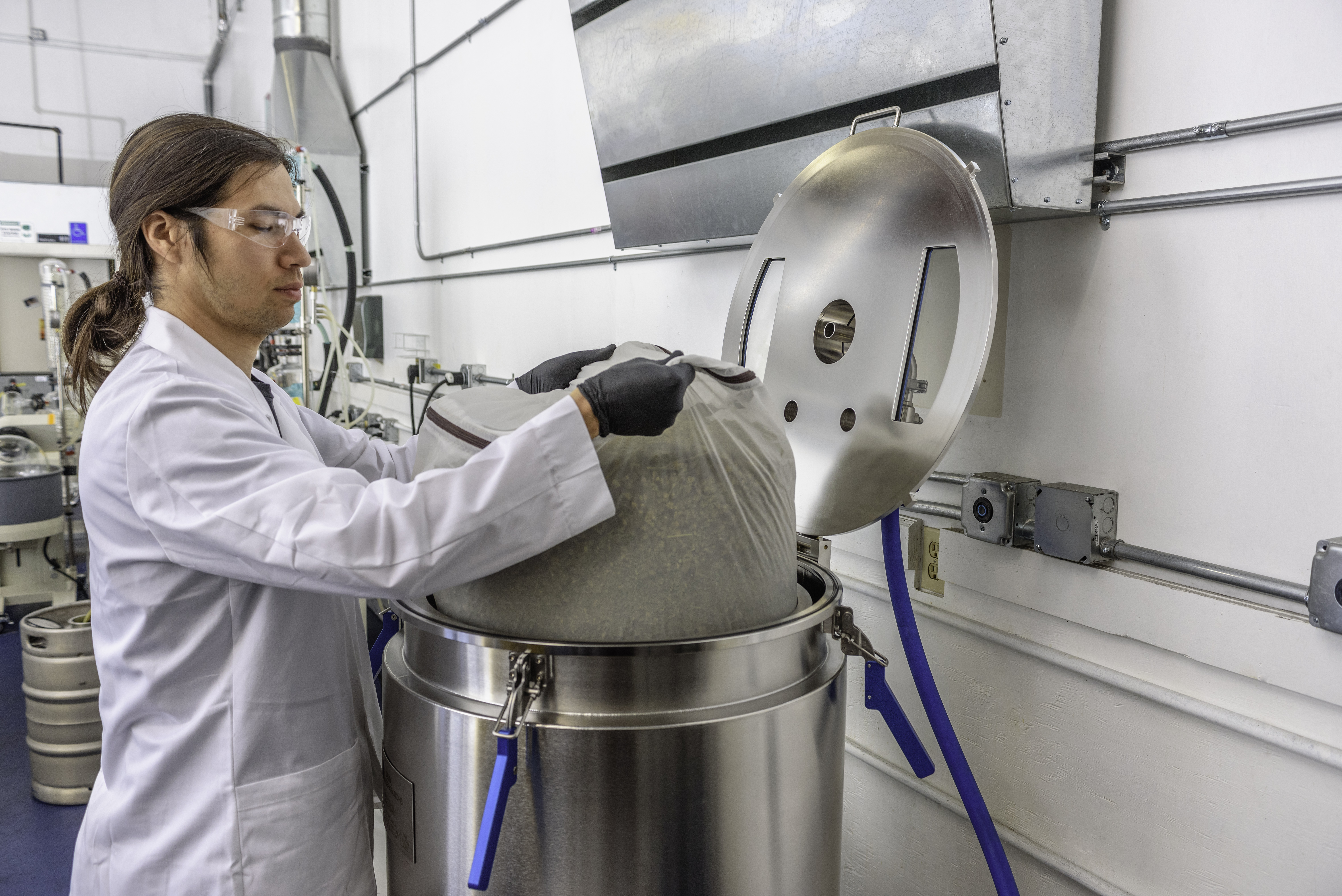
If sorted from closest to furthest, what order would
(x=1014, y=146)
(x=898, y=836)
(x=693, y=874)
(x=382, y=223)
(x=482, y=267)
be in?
(x=693, y=874) < (x=1014, y=146) < (x=898, y=836) < (x=482, y=267) < (x=382, y=223)

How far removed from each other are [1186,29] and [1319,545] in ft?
1.77

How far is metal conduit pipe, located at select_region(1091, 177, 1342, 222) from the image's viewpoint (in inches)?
31.3

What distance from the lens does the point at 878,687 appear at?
935 millimetres

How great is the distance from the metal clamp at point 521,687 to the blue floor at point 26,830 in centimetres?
157

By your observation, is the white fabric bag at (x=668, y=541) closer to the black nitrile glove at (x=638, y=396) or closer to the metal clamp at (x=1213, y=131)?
the black nitrile glove at (x=638, y=396)

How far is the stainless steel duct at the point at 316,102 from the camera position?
3.41 metres

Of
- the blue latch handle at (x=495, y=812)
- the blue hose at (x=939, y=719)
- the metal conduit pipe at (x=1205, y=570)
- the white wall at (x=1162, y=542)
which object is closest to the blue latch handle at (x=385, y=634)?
the blue latch handle at (x=495, y=812)

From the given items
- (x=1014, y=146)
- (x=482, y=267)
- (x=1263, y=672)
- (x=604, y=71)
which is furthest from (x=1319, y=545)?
(x=482, y=267)

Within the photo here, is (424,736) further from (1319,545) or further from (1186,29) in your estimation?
(1186,29)

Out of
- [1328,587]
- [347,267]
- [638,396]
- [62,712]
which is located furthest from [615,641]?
[347,267]

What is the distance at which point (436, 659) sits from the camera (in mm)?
835

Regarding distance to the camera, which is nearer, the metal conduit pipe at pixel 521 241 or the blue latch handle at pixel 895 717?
the blue latch handle at pixel 895 717

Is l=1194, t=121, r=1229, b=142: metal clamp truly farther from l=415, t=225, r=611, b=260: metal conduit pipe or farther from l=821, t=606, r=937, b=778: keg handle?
l=415, t=225, r=611, b=260: metal conduit pipe

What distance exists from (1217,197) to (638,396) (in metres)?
0.64
